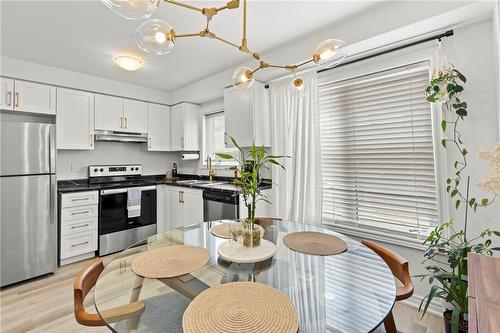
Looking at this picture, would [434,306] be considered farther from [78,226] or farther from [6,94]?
[6,94]

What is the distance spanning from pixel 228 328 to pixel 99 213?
312cm

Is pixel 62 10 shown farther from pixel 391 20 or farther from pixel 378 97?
pixel 378 97

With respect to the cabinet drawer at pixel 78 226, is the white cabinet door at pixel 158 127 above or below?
above

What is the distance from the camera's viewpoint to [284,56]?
2545mm

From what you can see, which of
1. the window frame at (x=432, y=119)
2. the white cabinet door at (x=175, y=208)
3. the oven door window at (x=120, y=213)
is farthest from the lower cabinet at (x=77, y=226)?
the window frame at (x=432, y=119)

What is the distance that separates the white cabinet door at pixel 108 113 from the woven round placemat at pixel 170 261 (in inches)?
115

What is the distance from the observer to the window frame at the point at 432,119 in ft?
6.25

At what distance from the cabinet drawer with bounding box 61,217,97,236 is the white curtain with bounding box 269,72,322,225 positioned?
2399 millimetres

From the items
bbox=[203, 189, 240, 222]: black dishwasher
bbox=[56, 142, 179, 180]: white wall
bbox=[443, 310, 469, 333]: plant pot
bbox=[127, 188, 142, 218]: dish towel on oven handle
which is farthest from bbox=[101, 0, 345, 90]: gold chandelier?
bbox=[56, 142, 179, 180]: white wall

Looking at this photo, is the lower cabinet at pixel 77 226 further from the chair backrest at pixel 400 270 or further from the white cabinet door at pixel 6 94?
the chair backrest at pixel 400 270

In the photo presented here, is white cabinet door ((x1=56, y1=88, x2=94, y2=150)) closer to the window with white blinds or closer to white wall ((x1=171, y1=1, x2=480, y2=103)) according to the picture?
white wall ((x1=171, y1=1, x2=480, y2=103))

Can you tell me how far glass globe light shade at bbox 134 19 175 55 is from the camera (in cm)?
110

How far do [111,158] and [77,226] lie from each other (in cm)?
123

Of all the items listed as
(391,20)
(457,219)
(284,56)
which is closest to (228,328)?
(457,219)
